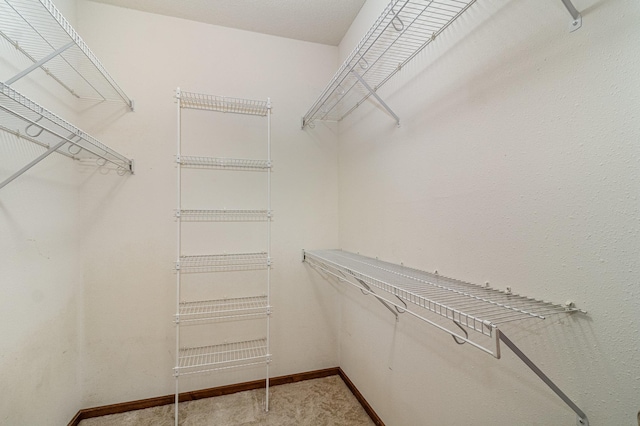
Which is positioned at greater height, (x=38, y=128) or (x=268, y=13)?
(x=268, y=13)

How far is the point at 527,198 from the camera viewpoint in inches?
33.1

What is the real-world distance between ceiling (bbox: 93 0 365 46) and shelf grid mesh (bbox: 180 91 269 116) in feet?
1.89

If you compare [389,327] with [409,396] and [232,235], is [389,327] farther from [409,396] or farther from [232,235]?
[232,235]

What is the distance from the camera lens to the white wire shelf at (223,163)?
2006 mm

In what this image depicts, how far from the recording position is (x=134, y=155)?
6.31 feet

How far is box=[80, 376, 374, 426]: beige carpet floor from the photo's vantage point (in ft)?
5.83

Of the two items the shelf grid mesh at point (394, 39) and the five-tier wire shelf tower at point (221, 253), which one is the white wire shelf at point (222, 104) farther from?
the shelf grid mesh at point (394, 39)

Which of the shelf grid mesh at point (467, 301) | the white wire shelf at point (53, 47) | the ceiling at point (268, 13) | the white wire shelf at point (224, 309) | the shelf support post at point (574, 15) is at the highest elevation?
the ceiling at point (268, 13)

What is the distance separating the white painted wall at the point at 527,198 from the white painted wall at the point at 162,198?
985 mm

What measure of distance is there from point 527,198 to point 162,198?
6.94 ft

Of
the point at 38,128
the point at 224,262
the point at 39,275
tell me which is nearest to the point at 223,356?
the point at 224,262

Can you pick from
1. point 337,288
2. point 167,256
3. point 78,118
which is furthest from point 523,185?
point 78,118

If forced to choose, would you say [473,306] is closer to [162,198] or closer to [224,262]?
[224,262]

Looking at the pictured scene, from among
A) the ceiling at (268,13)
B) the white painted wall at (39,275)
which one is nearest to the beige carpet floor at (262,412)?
the white painted wall at (39,275)
